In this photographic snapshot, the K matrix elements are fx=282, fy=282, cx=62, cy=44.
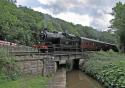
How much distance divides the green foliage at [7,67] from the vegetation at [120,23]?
42816 mm

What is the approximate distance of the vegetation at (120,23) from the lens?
64125mm

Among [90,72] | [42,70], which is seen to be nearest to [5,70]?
[42,70]

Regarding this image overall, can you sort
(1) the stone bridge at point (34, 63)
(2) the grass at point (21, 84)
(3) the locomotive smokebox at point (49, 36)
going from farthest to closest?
(3) the locomotive smokebox at point (49, 36)
(1) the stone bridge at point (34, 63)
(2) the grass at point (21, 84)

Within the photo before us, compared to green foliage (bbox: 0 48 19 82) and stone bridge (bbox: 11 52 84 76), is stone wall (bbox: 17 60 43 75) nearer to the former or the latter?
stone bridge (bbox: 11 52 84 76)

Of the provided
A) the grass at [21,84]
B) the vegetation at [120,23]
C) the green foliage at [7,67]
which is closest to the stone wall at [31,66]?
the green foliage at [7,67]

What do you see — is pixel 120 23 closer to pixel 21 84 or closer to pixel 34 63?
pixel 34 63

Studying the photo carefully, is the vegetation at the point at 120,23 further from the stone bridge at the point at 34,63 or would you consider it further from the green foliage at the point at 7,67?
the green foliage at the point at 7,67

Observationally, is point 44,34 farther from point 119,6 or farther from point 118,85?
point 119,6

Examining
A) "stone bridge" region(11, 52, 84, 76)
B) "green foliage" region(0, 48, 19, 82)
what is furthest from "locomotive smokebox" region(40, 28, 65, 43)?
"green foliage" region(0, 48, 19, 82)

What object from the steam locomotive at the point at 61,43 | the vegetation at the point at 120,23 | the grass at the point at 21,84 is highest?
the vegetation at the point at 120,23

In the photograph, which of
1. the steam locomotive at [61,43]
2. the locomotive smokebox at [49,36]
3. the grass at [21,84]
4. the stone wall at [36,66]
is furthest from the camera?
the locomotive smokebox at [49,36]

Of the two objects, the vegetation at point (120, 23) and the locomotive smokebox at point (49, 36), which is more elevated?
the vegetation at point (120, 23)

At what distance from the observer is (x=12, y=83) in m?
22.0

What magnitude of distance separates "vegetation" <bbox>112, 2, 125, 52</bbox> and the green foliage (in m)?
42.8
